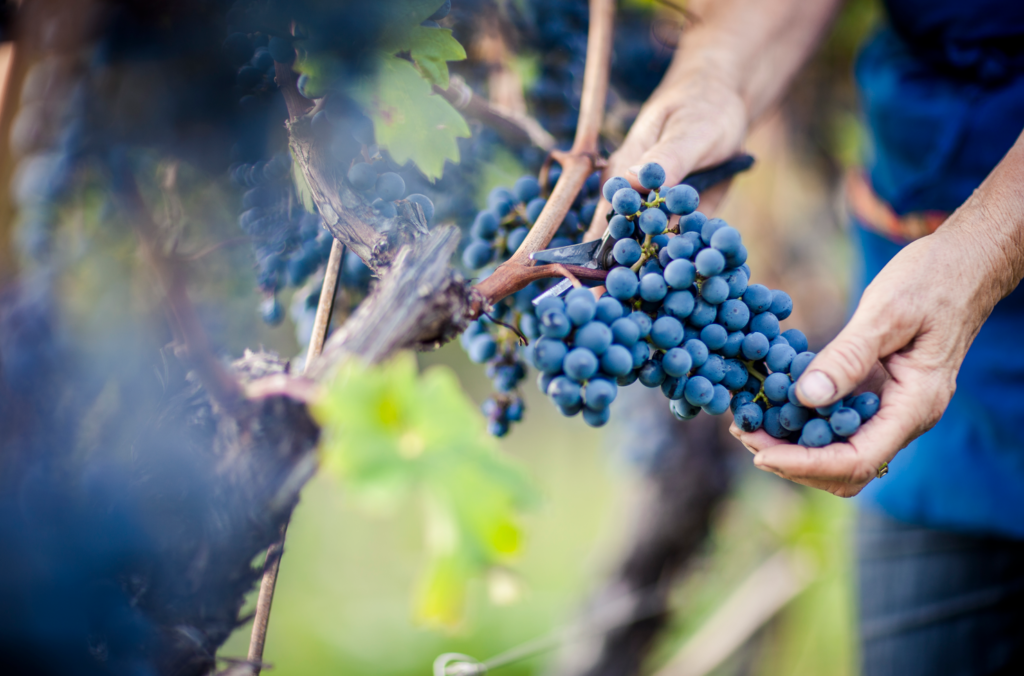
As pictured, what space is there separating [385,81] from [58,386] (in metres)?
0.79

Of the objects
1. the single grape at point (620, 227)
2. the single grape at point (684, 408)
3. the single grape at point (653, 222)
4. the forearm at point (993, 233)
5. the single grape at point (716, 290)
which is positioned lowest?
the single grape at point (684, 408)

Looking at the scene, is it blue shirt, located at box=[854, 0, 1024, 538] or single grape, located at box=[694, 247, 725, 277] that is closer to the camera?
single grape, located at box=[694, 247, 725, 277]

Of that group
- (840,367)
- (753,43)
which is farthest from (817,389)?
(753,43)

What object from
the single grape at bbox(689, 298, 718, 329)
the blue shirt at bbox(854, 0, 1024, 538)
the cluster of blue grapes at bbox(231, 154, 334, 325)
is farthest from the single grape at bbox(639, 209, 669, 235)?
the blue shirt at bbox(854, 0, 1024, 538)

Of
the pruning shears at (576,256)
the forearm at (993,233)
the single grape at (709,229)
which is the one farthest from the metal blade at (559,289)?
the forearm at (993,233)

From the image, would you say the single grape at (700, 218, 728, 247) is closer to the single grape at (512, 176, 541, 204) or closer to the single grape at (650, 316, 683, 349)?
the single grape at (650, 316, 683, 349)

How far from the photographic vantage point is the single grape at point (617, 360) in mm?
720

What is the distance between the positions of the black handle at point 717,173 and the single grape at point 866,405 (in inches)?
19.1

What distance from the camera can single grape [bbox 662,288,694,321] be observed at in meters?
0.78

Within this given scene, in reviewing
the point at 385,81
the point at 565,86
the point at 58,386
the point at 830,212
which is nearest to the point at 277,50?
the point at 385,81

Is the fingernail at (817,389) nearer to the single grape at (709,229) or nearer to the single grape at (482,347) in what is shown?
the single grape at (709,229)

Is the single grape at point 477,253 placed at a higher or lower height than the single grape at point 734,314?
lower

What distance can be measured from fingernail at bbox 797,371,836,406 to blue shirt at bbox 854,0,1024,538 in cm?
102

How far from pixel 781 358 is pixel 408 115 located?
68 centimetres
